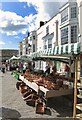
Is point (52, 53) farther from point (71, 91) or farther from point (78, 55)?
point (78, 55)

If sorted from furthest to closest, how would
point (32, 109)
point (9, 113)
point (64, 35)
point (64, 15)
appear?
point (64, 15) → point (64, 35) → point (32, 109) → point (9, 113)

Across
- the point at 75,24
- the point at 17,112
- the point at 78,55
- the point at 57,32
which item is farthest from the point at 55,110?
the point at 57,32

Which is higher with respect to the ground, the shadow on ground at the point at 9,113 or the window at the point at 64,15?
the window at the point at 64,15

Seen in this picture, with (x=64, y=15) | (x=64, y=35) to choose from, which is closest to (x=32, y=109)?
(x=64, y=35)

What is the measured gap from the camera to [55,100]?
1105 centimetres

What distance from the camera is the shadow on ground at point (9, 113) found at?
7.98 m

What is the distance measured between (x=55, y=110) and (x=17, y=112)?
5.07 ft

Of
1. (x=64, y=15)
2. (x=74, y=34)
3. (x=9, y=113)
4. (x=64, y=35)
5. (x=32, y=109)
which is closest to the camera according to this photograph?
(x=9, y=113)

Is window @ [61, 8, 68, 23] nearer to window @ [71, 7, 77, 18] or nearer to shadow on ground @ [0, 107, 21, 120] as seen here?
window @ [71, 7, 77, 18]

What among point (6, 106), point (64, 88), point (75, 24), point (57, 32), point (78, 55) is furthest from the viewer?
point (57, 32)

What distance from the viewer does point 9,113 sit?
27.9 ft

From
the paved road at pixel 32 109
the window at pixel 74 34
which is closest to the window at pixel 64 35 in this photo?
the window at pixel 74 34

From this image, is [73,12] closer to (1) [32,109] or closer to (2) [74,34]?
(2) [74,34]

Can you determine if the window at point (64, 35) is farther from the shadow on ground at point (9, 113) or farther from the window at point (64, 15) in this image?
the shadow on ground at point (9, 113)
